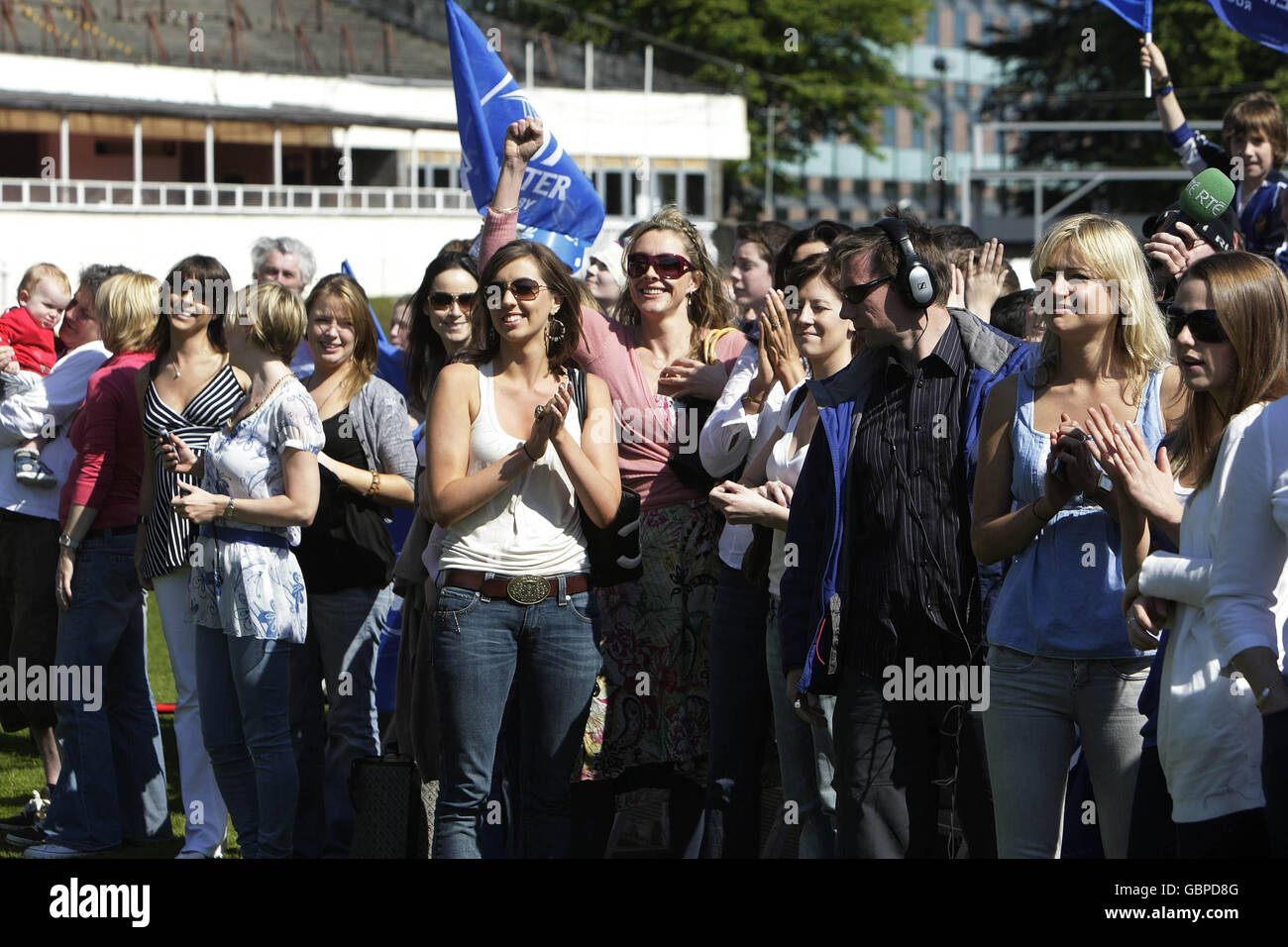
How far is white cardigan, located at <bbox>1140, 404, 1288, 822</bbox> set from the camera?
12.3ft

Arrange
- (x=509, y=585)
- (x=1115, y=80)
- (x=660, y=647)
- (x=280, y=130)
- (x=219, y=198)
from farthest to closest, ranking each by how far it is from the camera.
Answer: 1. (x=1115, y=80)
2. (x=280, y=130)
3. (x=219, y=198)
4. (x=660, y=647)
5. (x=509, y=585)

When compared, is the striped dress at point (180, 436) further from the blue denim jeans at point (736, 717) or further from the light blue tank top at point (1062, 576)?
the light blue tank top at point (1062, 576)

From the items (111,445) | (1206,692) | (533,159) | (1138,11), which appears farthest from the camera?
(1138,11)

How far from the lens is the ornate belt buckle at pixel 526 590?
5.46 m

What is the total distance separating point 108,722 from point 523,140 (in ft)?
10.0

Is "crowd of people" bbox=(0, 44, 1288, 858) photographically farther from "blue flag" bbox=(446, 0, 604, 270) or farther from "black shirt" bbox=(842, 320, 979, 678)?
"blue flag" bbox=(446, 0, 604, 270)

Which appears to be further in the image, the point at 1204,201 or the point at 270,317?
the point at 270,317

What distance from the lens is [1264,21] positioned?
7125 mm

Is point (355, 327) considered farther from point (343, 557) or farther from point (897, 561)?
point (897, 561)

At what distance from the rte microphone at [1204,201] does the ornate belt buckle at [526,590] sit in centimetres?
235

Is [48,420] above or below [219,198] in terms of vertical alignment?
below

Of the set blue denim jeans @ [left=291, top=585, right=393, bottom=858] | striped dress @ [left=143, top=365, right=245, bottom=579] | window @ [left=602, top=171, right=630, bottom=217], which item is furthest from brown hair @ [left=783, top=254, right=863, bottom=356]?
window @ [left=602, top=171, right=630, bottom=217]

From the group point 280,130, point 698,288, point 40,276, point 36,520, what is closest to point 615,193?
point 280,130

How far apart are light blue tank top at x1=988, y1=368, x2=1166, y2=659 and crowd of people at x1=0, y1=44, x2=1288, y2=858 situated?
0.03 feet
